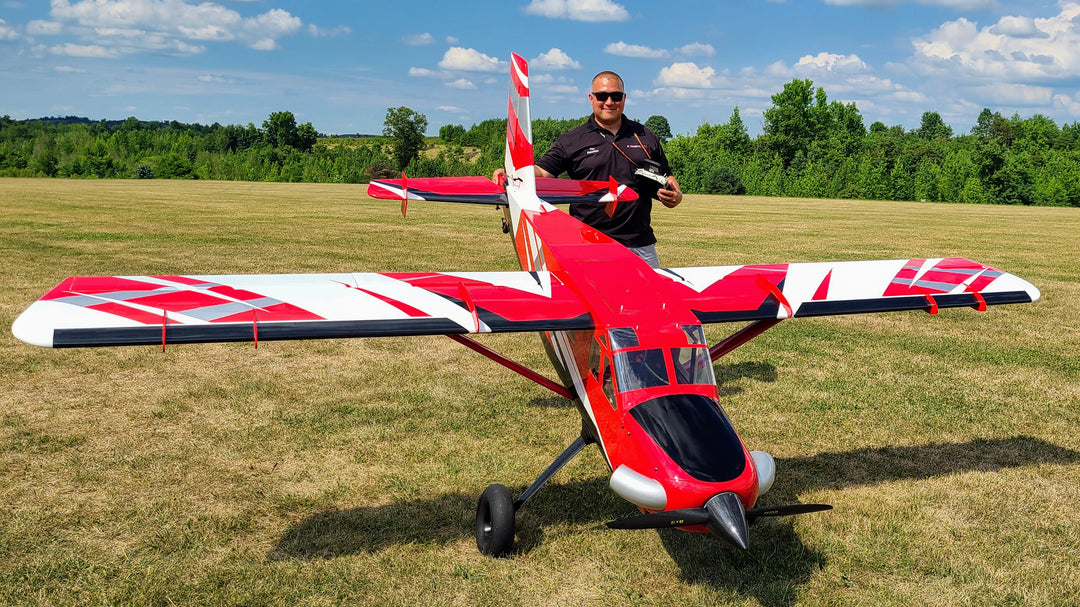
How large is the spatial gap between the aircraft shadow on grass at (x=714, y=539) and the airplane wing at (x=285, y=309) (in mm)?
1568

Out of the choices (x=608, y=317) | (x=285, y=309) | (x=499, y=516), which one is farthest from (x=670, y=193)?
(x=285, y=309)

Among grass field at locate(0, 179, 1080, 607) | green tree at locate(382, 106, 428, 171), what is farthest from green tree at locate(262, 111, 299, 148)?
grass field at locate(0, 179, 1080, 607)

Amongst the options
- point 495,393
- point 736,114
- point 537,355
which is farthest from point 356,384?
point 736,114

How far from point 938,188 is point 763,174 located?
16048mm

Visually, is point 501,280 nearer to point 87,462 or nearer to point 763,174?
point 87,462

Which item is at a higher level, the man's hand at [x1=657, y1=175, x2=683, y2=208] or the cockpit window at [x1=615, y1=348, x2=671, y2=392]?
the man's hand at [x1=657, y1=175, x2=683, y2=208]

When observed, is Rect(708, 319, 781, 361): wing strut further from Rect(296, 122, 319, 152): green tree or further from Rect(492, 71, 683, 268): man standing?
Rect(296, 122, 319, 152): green tree

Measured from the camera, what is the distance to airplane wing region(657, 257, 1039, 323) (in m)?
5.46

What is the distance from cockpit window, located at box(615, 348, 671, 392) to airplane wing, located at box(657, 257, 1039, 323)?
782mm

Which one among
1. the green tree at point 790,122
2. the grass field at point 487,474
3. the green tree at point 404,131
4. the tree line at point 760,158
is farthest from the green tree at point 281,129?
the grass field at point 487,474

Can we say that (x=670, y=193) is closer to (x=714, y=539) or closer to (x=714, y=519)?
(x=714, y=539)

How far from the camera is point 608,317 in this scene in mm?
4809

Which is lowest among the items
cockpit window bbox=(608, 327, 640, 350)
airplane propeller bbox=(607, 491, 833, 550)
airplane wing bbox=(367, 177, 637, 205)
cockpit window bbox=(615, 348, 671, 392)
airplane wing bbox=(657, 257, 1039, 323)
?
airplane propeller bbox=(607, 491, 833, 550)

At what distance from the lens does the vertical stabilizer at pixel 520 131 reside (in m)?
7.66
